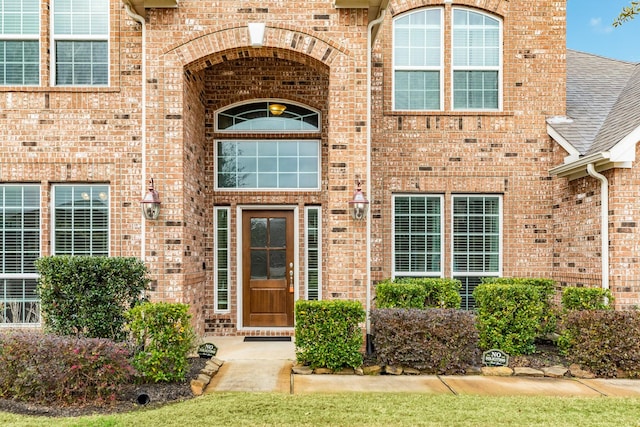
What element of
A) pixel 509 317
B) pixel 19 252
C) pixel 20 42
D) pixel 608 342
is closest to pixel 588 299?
pixel 608 342

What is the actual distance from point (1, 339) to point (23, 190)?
3.14 m

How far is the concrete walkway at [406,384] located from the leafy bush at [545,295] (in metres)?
1.19

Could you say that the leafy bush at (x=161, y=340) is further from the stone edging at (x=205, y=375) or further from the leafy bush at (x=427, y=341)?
the leafy bush at (x=427, y=341)

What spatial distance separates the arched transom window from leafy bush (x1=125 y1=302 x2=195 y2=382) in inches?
Answer: 130

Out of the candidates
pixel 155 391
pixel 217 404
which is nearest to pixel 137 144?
pixel 155 391

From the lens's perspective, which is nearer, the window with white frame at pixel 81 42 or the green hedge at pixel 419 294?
the green hedge at pixel 419 294

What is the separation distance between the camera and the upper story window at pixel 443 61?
8812 millimetres

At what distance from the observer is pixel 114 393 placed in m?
5.30

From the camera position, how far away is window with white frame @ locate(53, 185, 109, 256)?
8.04m

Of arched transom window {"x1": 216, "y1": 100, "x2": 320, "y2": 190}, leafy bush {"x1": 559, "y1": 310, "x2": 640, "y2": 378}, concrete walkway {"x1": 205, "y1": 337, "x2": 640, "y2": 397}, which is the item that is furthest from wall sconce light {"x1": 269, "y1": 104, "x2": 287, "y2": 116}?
leafy bush {"x1": 559, "y1": 310, "x2": 640, "y2": 378}

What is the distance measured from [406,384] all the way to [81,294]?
417 centimetres

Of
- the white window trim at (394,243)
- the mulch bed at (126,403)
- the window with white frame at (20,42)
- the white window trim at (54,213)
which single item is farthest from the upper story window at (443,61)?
the window with white frame at (20,42)

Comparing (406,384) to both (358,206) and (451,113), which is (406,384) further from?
(451,113)

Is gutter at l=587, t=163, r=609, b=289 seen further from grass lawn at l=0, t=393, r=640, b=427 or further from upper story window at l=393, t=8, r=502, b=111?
grass lawn at l=0, t=393, r=640, b=427
